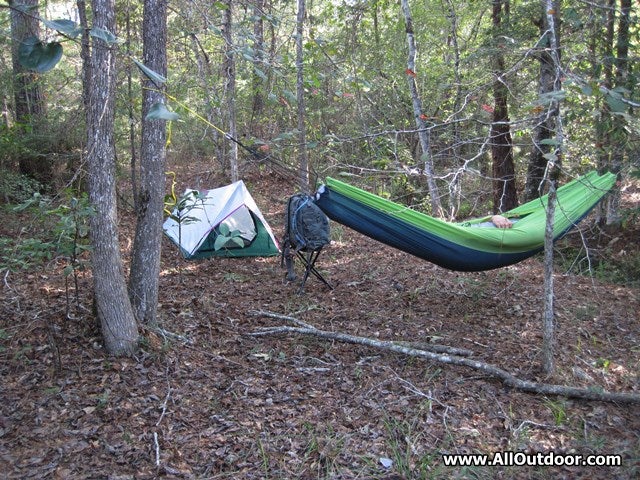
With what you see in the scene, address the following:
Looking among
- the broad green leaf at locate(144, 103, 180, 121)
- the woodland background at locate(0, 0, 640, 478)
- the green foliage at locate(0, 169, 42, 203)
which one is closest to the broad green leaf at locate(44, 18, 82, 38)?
the woodland background at locate(0, 0, 640, 478)

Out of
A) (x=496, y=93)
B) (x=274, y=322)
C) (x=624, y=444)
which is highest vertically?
(x=496, y=93)

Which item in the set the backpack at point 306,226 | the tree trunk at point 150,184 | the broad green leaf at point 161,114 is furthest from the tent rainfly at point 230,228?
the broad green leaf at point 161,114

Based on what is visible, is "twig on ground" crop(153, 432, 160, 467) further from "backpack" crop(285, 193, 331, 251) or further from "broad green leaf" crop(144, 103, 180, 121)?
"backpack" crop(285, 193, 331, 251)

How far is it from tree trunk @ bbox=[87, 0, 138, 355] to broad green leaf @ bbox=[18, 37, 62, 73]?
137 centimetres

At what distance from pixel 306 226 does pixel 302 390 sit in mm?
1573

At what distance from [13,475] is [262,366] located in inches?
50.4

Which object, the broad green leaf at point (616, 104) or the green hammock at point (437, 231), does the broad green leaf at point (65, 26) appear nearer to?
the broad green leaf at point (616, 104)

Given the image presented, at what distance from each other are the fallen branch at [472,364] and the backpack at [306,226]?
2.44 feet

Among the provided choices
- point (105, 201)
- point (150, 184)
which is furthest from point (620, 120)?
point (105, 201)

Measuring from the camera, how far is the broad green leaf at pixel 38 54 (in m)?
0.97

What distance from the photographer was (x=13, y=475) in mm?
1823

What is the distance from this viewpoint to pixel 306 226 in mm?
3904

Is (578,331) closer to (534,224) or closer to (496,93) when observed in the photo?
(534,224)

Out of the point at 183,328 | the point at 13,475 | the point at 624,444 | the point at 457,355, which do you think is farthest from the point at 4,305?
the point at 624,444
